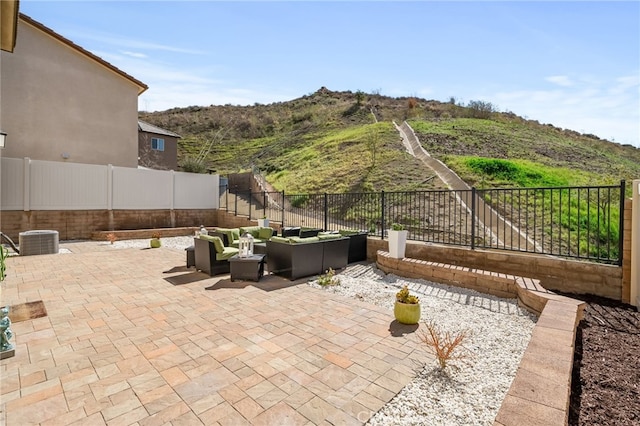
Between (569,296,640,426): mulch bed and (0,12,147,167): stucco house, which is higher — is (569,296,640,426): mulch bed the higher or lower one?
the lower one

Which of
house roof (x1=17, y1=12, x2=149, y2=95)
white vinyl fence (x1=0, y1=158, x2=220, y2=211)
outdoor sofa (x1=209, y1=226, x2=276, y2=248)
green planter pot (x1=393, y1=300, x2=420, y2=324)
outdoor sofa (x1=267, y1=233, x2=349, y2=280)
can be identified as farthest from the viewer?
house roof (x1=17, y1=12, x2=149, y2=95)

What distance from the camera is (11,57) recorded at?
38.2ft

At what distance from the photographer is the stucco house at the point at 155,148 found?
71.3 ft

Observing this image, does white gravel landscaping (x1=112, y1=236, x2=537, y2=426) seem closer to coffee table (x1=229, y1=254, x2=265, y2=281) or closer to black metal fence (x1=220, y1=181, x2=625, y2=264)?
coffee table (x1=229, y1=254, x2=265, y2=281)

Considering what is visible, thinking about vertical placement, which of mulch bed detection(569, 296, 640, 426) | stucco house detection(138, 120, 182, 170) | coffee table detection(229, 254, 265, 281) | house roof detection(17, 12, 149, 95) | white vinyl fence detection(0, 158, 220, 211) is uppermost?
house roof detection(17, 12, 149, 95)

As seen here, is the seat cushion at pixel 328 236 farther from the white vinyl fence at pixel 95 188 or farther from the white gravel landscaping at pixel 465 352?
the white vinyl fence at pixel 95 188

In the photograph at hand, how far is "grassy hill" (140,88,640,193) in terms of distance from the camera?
1524 centimetres

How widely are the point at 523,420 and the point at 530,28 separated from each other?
27.7ft

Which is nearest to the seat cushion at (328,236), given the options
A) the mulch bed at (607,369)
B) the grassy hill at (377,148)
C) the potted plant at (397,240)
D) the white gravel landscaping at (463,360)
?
the white gravel landscaping at (463,360)

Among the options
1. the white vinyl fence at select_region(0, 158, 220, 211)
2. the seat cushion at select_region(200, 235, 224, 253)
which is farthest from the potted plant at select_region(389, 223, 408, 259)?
the white vinyl fence at select_region(0, 158, 220, 211)

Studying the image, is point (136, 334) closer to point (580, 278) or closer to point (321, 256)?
point (321, 256)

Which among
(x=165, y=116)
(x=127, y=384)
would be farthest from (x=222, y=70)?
(x=165, y=116)

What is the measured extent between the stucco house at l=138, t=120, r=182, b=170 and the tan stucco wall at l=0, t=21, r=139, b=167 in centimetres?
744

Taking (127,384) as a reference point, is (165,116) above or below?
above
